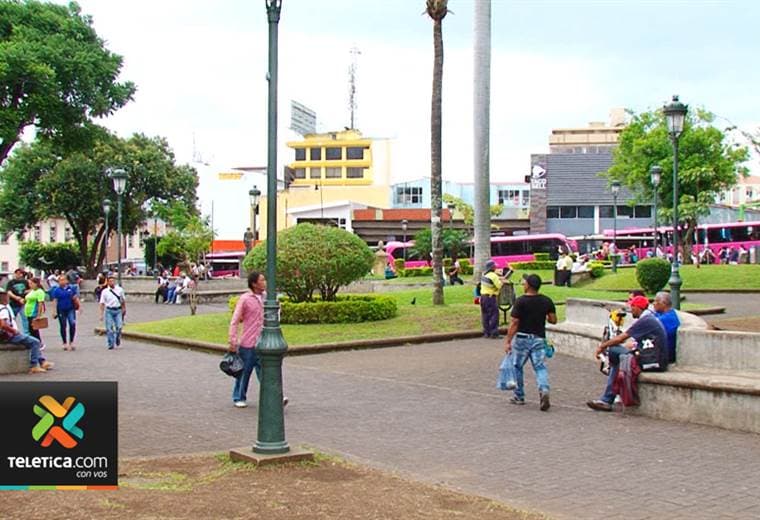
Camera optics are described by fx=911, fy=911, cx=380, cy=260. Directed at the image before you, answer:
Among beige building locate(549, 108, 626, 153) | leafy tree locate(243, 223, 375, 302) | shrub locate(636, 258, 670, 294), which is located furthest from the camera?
beige building locate(549, 108, 626, 153)

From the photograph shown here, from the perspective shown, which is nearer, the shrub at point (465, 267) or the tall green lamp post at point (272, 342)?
the tall green lamp post at point (272, 342)

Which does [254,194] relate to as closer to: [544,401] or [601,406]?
[544,401]

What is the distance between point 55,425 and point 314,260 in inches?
612

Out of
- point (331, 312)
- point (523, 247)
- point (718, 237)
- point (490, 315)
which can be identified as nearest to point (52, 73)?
point (331, 312)

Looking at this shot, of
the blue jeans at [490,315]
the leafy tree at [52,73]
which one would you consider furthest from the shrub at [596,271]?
the leafy tree at [52,73]

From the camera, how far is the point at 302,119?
388ft

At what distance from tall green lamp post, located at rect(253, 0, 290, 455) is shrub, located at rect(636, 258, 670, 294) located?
19.1 meters

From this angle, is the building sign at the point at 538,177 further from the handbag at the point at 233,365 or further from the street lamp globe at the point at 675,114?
the handbag at the point at 233,365

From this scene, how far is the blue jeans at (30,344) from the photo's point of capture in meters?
14.5

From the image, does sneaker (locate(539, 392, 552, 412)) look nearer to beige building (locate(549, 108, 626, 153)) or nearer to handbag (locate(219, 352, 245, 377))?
handbag (locate(219, 352, 245, 377))

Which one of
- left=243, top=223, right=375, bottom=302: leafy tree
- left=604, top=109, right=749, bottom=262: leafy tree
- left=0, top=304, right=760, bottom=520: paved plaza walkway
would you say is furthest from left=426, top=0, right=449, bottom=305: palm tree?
left=604, top=109, right=749, bottom=262: leafy tree

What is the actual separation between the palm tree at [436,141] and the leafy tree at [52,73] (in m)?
11.5

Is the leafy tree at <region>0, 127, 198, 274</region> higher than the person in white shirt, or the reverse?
the leafy tree at <region>0, 127, 198, 274</region>

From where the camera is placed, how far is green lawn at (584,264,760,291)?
31109mm
